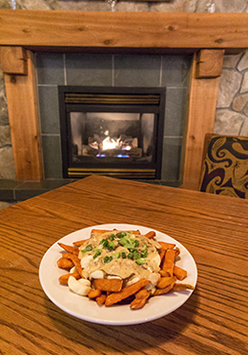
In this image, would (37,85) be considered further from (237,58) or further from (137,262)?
(137,262)

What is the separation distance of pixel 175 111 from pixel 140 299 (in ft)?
7.26

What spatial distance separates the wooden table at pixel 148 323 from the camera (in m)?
0.36

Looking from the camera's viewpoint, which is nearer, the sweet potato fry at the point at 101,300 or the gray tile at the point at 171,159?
the sweet potato fry at the point at 101,300

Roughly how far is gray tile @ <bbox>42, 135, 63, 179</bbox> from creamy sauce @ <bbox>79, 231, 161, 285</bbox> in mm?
2072

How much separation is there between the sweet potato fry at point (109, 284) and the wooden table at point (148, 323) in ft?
0.20

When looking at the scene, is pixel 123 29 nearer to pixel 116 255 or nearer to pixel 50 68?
pixel 50 68

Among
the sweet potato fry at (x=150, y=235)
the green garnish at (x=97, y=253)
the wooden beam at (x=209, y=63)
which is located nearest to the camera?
the green garnish at (x=97, y=253)

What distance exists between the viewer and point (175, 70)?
2271 millimetres

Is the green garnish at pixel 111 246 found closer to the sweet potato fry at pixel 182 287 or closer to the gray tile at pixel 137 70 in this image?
the sweet potato fry at pixel 182 287

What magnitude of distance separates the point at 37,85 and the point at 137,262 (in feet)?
7.44

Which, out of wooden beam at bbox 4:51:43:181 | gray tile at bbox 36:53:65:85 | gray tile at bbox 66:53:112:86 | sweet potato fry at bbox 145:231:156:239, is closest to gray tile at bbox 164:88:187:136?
gray tile at bbox 66:53:112:86

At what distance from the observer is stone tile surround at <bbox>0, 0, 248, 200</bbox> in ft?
6.89

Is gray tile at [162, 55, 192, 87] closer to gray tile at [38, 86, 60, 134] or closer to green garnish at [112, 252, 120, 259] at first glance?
gray tile at [38, 86, 60, 134]

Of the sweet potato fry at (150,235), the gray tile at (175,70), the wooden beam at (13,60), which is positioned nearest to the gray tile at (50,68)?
the wooden beam at (13,60)
